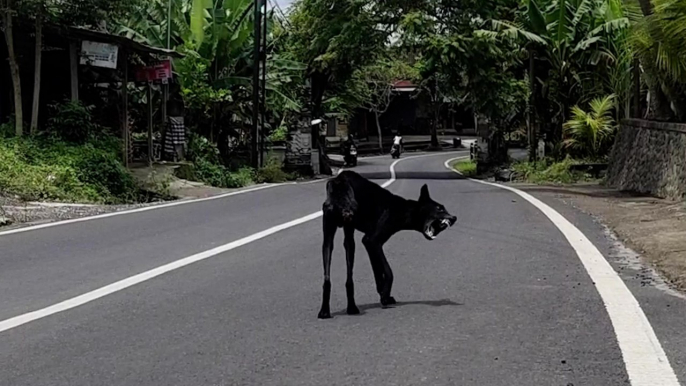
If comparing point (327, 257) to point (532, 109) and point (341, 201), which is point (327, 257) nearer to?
point (341, 201)

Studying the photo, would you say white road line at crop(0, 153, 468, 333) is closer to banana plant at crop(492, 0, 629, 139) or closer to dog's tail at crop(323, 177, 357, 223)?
dog's tail at crop(323, 177, 357, 223)

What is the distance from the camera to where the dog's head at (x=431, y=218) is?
263 inches

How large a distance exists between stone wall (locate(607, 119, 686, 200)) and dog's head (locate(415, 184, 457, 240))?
33.7 ft

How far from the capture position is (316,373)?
5164 mm

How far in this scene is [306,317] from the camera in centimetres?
671

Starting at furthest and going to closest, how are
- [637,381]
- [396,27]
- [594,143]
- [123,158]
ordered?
[396,27] < [594,143] < [123,158] < [637,381]

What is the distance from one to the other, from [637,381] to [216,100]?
952 inches

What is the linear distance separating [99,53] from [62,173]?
16.6 feet

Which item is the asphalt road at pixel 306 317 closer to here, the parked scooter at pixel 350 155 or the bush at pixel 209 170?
the bush at pixel 209 170

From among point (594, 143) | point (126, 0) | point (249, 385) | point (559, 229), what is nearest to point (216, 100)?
point (126, 0)

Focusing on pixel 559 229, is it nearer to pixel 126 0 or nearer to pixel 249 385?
pixel 249 385

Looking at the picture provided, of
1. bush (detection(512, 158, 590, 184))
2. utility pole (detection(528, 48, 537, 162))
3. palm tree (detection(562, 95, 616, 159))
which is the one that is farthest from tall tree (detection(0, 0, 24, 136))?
utility pole (detection(528, 48, 537, 162))

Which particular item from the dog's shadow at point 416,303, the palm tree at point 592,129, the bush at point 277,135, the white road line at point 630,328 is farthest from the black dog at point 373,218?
the bush at point 277,135

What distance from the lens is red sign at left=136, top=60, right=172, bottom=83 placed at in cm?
2405
